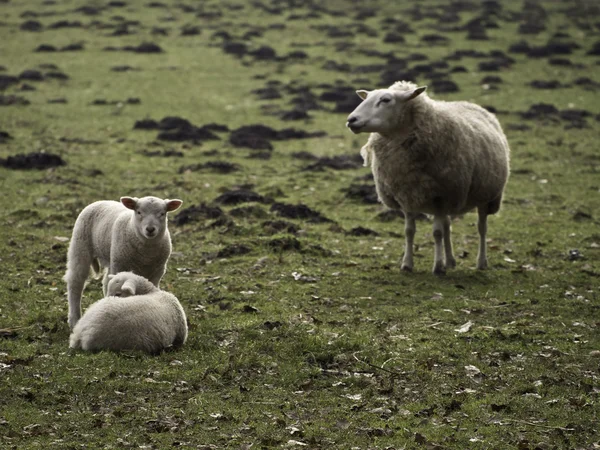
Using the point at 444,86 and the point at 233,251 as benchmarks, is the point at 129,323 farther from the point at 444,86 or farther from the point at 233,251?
the point at 444,86

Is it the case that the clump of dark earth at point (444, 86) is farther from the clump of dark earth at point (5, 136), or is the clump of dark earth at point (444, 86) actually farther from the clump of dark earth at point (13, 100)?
the clump of dark earth at point (5, 136)

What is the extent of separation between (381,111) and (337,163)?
9347mm

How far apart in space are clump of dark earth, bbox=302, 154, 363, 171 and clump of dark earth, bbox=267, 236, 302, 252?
7.26 metres

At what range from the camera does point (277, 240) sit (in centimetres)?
1382

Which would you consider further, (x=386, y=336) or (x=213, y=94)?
(x=213, y=94)

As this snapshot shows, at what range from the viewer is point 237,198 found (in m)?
17.1

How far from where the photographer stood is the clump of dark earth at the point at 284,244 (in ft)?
44.8

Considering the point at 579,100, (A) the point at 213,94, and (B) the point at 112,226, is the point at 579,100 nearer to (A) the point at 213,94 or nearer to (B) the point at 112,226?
(A) the point at 213,94

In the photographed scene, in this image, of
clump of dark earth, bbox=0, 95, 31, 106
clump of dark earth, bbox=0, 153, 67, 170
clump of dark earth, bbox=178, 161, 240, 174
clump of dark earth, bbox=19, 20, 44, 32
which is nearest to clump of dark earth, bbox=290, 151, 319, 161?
clump of dark earth, bbox=178, 161, 240, 174

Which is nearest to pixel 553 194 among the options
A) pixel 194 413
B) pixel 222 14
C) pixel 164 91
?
pixel 194 413

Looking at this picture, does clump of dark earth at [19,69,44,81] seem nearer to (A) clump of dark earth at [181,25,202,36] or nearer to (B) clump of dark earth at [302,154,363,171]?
(A) clump of dark earth at [181,25,202,36]

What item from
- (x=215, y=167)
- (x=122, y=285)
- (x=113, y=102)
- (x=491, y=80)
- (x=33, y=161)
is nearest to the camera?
(x=122, y=285)

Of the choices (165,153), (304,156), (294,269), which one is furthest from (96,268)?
(304,156)

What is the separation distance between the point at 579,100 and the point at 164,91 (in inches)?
594
